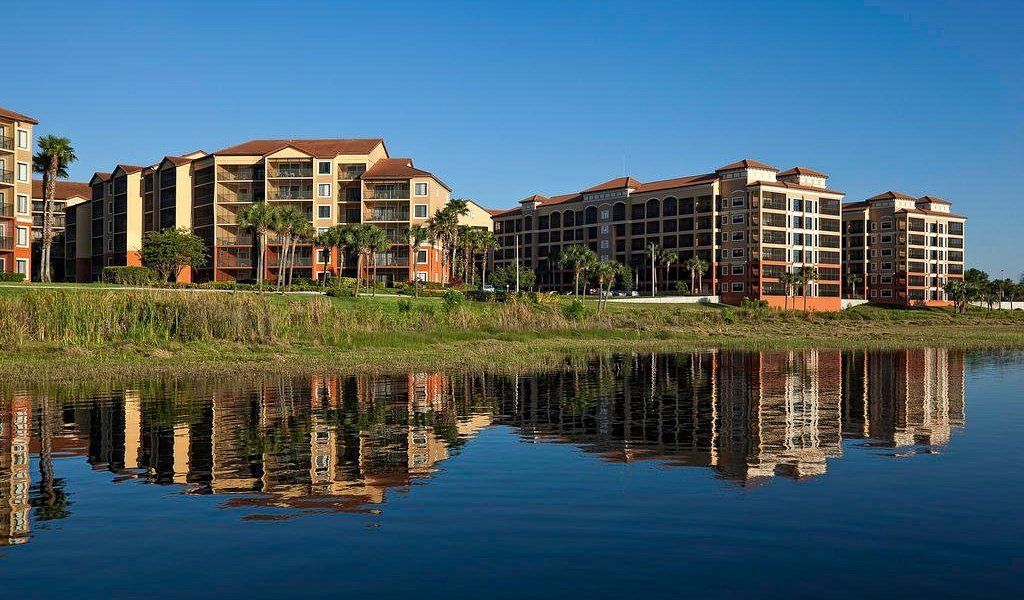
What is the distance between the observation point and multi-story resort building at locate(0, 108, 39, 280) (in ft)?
277

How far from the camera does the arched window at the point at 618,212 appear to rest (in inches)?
6403

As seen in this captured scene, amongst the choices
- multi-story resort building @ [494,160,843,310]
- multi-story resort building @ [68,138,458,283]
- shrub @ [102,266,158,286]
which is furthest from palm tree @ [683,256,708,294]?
shrub @ [102,266,158,286]

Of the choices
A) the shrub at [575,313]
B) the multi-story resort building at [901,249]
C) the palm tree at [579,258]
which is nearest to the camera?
the shrub at [575,313]

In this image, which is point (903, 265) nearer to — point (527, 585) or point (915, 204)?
point (915, 204)

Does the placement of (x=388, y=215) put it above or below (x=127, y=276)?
above

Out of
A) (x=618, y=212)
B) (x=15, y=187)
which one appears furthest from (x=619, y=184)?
(x=15, y=187)

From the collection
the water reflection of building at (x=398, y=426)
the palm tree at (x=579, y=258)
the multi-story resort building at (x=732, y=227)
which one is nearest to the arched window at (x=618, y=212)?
the multi-story resort building at (x=732, y=227)

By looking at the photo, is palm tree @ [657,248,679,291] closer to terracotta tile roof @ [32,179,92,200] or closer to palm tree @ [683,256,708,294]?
palm tree @ [683,256,708,294]

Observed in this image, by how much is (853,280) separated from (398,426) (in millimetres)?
159642

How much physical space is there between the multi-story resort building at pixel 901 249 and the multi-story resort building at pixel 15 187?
140219 mm

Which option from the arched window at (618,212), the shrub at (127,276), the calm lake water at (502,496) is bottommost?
the calm lake water at (502,496)

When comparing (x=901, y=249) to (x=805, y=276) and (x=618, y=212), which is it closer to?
(x=805, y=276)

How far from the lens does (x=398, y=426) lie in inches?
977

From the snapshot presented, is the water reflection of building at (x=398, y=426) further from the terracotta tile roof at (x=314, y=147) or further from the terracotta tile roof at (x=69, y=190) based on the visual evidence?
the terracotta tile roof at (x=69, y=190)
